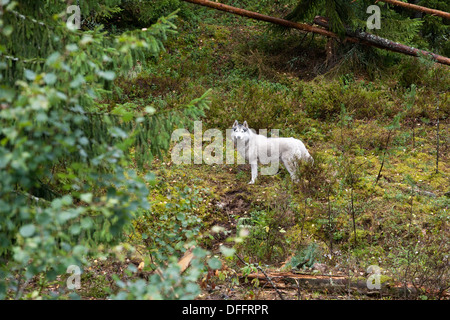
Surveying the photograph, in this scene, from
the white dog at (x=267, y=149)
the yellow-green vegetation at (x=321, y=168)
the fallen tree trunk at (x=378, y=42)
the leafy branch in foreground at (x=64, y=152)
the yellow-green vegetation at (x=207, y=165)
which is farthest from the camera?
the fallen tree trunk at (x=378, y=42)

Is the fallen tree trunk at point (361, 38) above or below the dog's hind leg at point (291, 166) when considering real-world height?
above

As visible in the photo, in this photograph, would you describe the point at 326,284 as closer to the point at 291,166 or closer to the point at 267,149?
the point at 291,166

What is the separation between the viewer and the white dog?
9188 millimetres

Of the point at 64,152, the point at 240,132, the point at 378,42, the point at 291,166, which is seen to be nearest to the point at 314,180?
the point at 291,166

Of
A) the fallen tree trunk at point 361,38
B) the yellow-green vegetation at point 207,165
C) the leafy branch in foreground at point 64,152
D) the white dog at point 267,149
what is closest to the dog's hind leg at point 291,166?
the white dog at point 267,149

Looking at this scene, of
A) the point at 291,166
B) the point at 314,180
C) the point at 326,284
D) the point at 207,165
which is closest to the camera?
the point at 326,284

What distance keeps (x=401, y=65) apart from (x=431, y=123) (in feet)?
8.41

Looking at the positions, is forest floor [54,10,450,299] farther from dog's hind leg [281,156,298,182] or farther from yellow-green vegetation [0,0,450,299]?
dog's hind leg [281,156,298,182]

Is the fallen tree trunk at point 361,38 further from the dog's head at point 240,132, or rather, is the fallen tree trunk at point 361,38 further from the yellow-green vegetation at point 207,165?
the dog's head at point 240,132

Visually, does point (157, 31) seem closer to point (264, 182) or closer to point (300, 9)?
point (264, 182)

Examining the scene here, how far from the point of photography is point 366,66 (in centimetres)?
1318

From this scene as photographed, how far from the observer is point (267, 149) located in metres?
9.50

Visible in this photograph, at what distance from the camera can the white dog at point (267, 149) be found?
9188 mm
